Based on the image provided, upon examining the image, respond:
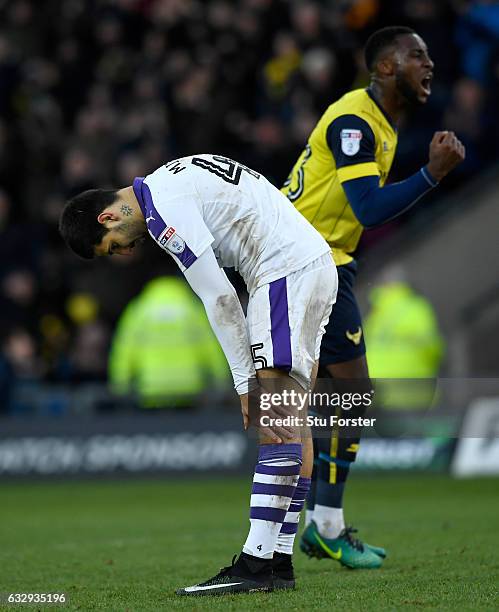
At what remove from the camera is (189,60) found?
17000 mm

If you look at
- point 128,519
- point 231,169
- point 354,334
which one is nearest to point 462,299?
point 128,519

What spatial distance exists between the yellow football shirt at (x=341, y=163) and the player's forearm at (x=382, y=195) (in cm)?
6

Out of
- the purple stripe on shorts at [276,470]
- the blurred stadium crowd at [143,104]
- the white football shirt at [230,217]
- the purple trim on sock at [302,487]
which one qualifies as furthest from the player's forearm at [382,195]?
the blurred stadium crowd at [143,104]

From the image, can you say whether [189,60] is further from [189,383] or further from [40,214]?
[189,383]

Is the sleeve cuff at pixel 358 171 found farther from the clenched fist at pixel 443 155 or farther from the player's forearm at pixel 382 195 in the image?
the clenched fist at pixel 443 155

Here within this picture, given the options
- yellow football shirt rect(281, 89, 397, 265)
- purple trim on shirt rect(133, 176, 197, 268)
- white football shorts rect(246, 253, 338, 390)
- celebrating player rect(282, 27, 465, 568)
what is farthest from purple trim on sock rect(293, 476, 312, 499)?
yellow football shirt rect(281, 89, 397, 265)

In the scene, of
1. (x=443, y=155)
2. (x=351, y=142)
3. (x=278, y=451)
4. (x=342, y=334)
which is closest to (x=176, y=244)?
(x=278, y=451)

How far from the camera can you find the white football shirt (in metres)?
5.79

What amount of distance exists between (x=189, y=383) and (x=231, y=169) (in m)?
7.01

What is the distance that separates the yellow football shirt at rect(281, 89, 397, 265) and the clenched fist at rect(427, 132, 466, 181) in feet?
1.06

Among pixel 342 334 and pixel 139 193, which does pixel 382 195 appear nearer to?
pixel 342 334

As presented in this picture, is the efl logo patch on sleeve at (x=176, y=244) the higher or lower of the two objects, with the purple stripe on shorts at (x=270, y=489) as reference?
higher

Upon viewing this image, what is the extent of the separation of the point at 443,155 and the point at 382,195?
0.35 metres

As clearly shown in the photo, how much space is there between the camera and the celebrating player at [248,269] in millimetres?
5750
